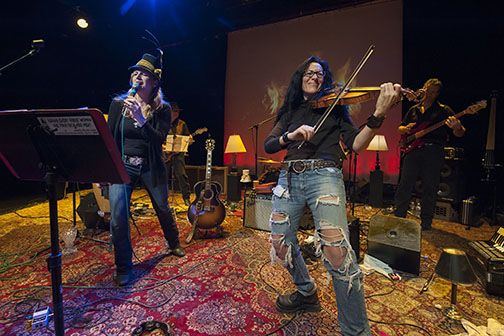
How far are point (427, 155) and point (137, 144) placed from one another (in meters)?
4.01

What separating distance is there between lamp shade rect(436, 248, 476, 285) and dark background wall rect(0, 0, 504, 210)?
338cm

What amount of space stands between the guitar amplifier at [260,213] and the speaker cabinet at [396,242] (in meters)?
1.16

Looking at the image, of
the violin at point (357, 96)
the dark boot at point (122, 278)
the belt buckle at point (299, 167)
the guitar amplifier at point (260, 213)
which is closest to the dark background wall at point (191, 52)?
the guitar amplifier at point (260, 213)

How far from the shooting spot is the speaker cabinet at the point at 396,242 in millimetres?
2756

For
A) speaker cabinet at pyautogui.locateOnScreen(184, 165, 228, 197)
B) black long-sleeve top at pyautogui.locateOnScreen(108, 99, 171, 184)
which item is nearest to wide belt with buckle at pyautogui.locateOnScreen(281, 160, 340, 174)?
black long-sleeve top at pyautogui.locateOnScreen(108, 99, 171, 184)

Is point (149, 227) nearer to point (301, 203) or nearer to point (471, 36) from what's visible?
point (301, 203)

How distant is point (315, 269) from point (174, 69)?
751 centimetres

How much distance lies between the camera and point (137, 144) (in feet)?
8.52

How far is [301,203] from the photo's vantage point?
1888 mm

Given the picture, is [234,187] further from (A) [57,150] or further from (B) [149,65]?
(A) [57,150]

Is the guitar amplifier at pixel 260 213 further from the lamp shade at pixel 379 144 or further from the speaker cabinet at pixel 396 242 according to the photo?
the lamp shade at pixel 379 144

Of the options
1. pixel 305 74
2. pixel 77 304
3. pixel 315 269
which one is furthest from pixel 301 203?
pixel 77 304

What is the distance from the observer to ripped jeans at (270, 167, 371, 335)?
61.6 inches

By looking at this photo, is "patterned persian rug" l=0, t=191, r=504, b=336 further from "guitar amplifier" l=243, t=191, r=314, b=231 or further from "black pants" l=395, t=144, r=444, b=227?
"black pants" l=395, t=144, r=444, b=227
